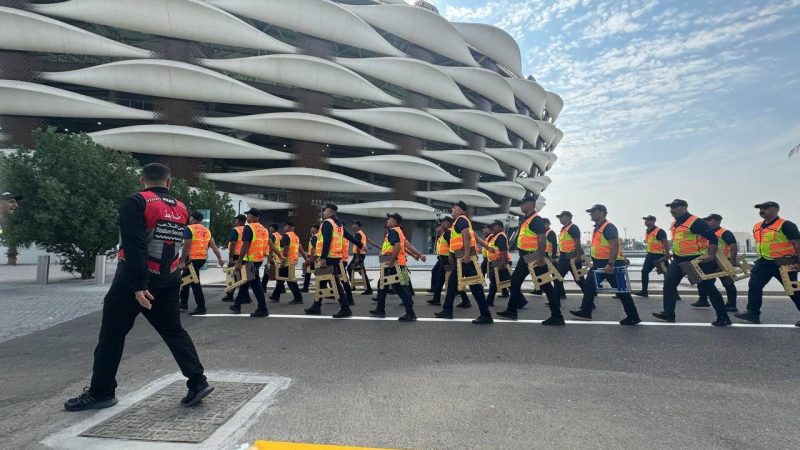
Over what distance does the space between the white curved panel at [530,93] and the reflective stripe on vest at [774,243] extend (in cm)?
4236

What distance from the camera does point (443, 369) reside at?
3762 millimetres

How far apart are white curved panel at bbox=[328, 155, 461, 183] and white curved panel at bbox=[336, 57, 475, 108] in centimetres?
657

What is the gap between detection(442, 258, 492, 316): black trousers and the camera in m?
5.87

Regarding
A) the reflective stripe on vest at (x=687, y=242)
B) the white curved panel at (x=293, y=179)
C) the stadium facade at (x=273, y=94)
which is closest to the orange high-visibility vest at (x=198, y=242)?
the reflective stripe on vest at (x=687, y=242)

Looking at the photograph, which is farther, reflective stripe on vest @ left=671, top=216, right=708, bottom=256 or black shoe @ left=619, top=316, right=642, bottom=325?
reflective stripe on vest @ left=671, top=216, right=708, bottom=256

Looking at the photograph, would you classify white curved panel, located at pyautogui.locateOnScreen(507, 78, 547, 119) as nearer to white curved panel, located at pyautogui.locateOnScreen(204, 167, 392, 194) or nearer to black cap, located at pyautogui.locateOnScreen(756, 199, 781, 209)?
white curved panel, located at pyautogui.locateOnScreen(204, 167, 392, 194)

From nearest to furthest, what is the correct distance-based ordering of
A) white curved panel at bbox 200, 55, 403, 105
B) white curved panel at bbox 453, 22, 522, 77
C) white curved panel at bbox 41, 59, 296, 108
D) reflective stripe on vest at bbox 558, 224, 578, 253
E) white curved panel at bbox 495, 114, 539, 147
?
reflective stripe on vest at bbox 558, 224, 578, 253 < white curved panel at bbox 41, 59, 296, 108 < white curved panel at bbox 200, 55, 403, 105 < white curved panel at bbox 453, 22, 522, 77 < white curved panel at bbox 495, 114, 539, 147

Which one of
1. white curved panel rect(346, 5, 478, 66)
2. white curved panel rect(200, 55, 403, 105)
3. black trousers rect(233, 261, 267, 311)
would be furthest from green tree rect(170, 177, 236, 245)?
white curved panel rect(346, 5, 478, 66)

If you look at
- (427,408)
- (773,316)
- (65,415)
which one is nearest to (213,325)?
(65,415)

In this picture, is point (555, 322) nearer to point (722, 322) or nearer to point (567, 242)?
point (722, 322)

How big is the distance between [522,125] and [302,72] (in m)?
26.7

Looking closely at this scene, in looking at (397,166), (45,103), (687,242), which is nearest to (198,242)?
(687,242)

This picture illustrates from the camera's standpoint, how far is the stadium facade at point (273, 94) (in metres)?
25.0

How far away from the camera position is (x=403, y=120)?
3403cm
